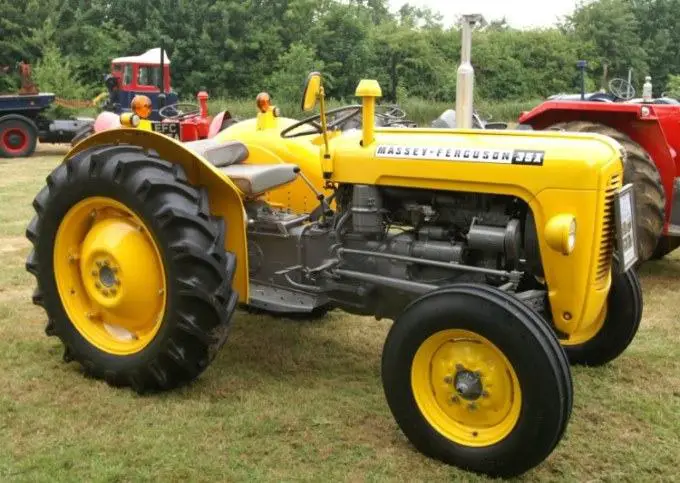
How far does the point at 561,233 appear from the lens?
9.18ft

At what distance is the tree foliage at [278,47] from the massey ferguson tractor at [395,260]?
20.9 m

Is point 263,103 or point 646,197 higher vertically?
point 263,103

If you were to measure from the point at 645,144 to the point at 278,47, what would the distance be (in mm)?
23525

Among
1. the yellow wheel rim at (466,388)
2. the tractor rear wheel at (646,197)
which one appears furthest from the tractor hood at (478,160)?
the tractor rear wheel at (646,197)

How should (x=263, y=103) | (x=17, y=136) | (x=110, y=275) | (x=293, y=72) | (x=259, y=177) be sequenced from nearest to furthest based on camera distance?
(x=110, y=275), (x=259, y=177), (x=263, y=103), (x=17, y=136), (x=293, y=72)

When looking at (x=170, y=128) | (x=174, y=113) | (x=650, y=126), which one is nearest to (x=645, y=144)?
(x=650, y=126)

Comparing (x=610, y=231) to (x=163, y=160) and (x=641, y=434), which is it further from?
(x=163, y=160)

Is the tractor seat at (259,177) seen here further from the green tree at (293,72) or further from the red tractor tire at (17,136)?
the green tree at (293,72)

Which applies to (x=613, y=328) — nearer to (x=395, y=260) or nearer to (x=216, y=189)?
(x=395, y=260)

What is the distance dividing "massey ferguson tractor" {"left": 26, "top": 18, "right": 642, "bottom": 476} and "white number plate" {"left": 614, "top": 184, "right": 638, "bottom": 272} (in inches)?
0.5

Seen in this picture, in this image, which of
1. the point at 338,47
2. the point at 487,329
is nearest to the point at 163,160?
the point at 487,329

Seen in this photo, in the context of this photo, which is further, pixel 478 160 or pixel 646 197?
pixel 646 197

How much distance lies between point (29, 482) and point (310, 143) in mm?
2388

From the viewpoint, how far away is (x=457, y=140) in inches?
125
